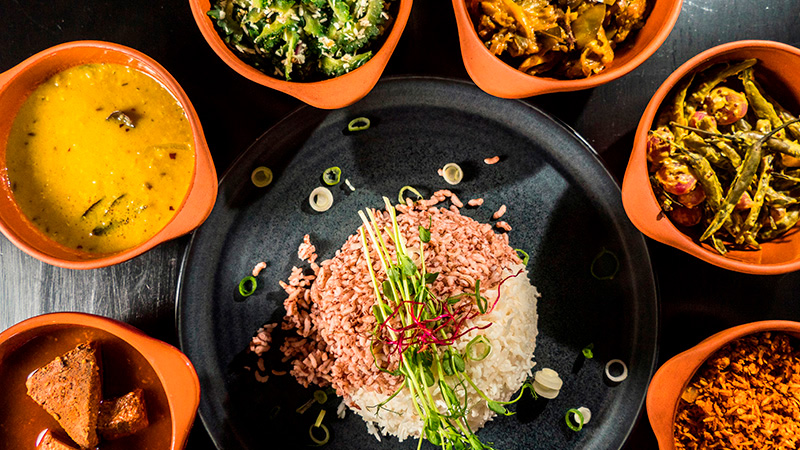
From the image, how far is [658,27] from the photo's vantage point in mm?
1342

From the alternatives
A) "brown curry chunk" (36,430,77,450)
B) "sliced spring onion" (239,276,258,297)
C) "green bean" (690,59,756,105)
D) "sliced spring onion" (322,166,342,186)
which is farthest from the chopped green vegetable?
"brown curry chunk" (36,430,77,450)

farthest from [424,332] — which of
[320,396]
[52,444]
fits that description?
[52,444]

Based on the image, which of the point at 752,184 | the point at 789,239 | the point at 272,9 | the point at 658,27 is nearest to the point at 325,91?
the point at 272,9

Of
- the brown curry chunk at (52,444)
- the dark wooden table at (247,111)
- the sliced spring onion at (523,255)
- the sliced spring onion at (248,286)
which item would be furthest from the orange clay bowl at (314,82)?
the brown curry chunk at (52,444)

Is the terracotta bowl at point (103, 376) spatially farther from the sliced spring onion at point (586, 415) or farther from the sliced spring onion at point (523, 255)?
the sliced spring onion at point (586, 415)

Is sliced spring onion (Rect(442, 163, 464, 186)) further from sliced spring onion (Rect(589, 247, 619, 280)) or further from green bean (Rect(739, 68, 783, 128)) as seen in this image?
green bean (Rect(739, 68, 783, 128))

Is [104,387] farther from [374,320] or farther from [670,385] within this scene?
[670,385]

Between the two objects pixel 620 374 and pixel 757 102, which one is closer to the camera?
pixel 757 102

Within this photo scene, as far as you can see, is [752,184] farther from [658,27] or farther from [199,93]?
[199,93]

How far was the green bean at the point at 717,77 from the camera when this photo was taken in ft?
4.49

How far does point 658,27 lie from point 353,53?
821mm

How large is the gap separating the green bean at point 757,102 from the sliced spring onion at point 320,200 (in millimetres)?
1244

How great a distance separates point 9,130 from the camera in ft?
4.68

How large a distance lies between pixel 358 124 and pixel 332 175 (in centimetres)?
19
